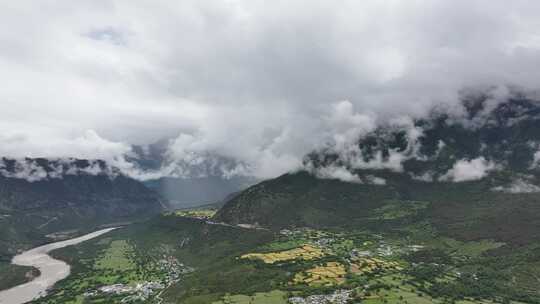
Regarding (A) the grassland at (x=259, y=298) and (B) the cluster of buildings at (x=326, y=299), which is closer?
(B) the cluster of buildings at (x=326, y=299)

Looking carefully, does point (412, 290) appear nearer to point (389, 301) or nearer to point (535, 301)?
point (389, 301)

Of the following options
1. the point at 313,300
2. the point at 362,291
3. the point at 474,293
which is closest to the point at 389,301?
the point at 362,291

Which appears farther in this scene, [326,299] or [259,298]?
[259,298]

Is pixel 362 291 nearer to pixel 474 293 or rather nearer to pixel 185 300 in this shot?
pixel 474 293

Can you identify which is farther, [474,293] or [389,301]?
[474,293]

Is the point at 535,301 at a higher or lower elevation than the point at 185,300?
lower

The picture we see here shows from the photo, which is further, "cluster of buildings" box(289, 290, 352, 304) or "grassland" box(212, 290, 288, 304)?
"grassland" box(212, 290, 288, 304)

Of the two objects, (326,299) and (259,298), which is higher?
(259,298)

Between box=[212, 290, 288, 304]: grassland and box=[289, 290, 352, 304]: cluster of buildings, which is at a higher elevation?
box=[212, 290, 288, 304]: grassland

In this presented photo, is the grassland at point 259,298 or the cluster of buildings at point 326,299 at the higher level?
the grassland at point 259,298
